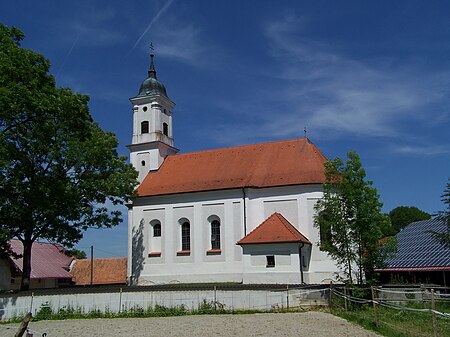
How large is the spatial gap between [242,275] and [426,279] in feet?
40.2

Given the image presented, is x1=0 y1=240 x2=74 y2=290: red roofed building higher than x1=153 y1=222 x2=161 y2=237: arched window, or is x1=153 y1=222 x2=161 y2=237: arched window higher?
x1=153 y1=222 x2=161 y2=237: arched window

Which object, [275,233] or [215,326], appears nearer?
[215,326]

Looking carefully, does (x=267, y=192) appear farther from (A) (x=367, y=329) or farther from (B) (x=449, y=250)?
(A) (x=367, y=329)

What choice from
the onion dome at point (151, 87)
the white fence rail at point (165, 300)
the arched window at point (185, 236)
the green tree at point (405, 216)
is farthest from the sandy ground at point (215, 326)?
the green tree at point (405, 216)

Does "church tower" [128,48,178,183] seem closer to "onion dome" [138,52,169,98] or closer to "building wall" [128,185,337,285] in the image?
"onion dome" [138,52,169,98]

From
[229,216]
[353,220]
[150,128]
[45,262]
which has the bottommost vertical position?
[45,262]

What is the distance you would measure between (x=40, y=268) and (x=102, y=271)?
7549 mm

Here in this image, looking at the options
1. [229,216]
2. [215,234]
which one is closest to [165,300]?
[229,216]

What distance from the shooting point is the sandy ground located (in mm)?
14992

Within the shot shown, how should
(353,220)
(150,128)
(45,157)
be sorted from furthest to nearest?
(150,128)
(45,157)
(353,220)

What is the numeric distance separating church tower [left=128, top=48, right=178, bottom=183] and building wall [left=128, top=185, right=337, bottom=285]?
455 cm

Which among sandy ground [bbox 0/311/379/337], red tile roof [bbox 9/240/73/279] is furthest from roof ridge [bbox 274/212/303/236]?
red tile roof [bbox 9/240/73/279]

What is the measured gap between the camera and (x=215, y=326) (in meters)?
16.9

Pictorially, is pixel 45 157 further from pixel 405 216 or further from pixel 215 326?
pixel 405 216
